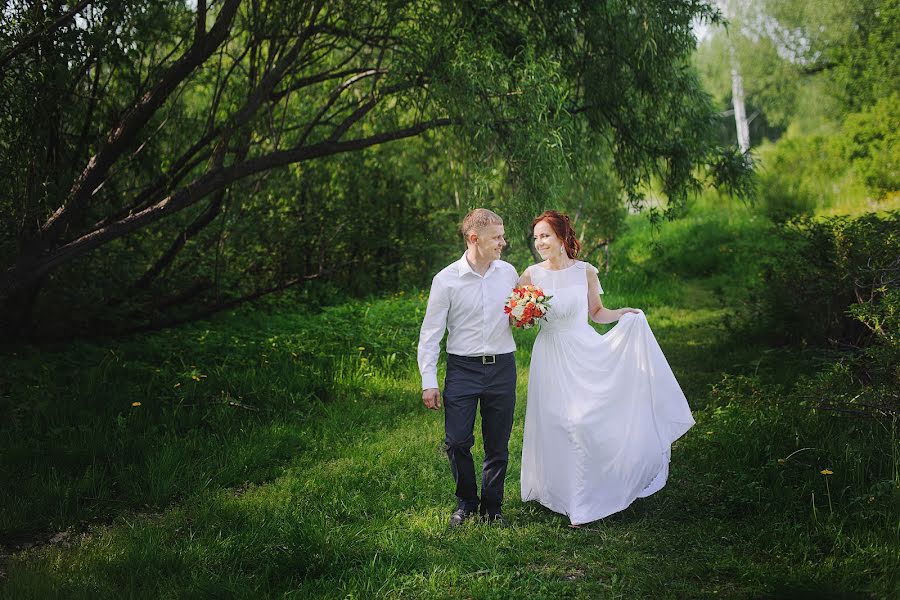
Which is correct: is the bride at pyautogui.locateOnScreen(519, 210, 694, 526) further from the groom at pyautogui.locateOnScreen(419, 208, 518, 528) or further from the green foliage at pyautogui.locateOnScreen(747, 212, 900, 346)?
the green foliage at pyautogui.locateOnScreen(747, 212, 900, 346)

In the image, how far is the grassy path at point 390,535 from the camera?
379cm

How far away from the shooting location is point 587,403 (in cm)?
473

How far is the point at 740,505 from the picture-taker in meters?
4.73

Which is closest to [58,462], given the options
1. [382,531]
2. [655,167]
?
[382,531]

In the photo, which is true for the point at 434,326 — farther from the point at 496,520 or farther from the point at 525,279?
the point at 496,520

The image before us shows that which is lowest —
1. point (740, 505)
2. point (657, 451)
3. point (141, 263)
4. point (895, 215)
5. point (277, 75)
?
point (740, 505)

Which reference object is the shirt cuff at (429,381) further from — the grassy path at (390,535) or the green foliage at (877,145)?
the green foliage at (877,145)

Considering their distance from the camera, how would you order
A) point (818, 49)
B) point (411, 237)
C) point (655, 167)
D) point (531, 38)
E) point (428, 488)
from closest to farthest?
point (428, 488) → point (531, 38) → point (655, 167) → point (411, 237) → point (818, 49)

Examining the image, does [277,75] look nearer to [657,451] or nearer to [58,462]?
[58,462]

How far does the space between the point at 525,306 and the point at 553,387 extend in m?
0.66

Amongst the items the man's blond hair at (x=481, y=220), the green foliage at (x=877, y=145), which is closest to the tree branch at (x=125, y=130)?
the man's blond hair at (x=481, y=220)

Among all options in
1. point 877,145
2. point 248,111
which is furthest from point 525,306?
point 877,145

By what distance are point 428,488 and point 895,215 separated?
5108 mm

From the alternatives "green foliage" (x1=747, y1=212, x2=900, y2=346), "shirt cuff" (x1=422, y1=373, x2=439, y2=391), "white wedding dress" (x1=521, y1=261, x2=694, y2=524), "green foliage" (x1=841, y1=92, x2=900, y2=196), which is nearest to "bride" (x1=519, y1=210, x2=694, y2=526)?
"white wedding dress" (x1=521, y1=261, x2=694, y2=524)
